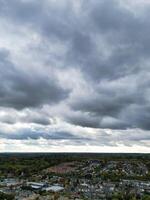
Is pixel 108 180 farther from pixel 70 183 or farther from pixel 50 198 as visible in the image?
pixel 50 198

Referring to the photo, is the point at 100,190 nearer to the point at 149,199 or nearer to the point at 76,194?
the point at 76,194

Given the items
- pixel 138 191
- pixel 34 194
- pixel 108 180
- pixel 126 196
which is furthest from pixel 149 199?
pixel 108 180

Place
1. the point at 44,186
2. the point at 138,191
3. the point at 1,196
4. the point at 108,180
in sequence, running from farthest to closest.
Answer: the point at 108,180, the point at 44,186, the point at 138,191, the point at 1,196

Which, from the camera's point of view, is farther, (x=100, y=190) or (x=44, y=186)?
(x=44, y=186)

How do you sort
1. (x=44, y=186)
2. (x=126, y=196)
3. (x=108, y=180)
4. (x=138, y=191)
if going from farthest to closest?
(x=108, y=180), (x=44, y=186), (x=138, y=191), (x=126, y=196)

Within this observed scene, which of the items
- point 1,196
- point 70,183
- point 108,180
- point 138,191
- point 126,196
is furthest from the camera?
point 108,180

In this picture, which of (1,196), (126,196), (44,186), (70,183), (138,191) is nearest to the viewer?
(1,196)

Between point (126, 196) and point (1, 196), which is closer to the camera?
point (1, 196)

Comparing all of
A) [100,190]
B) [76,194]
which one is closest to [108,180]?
[100,190]
